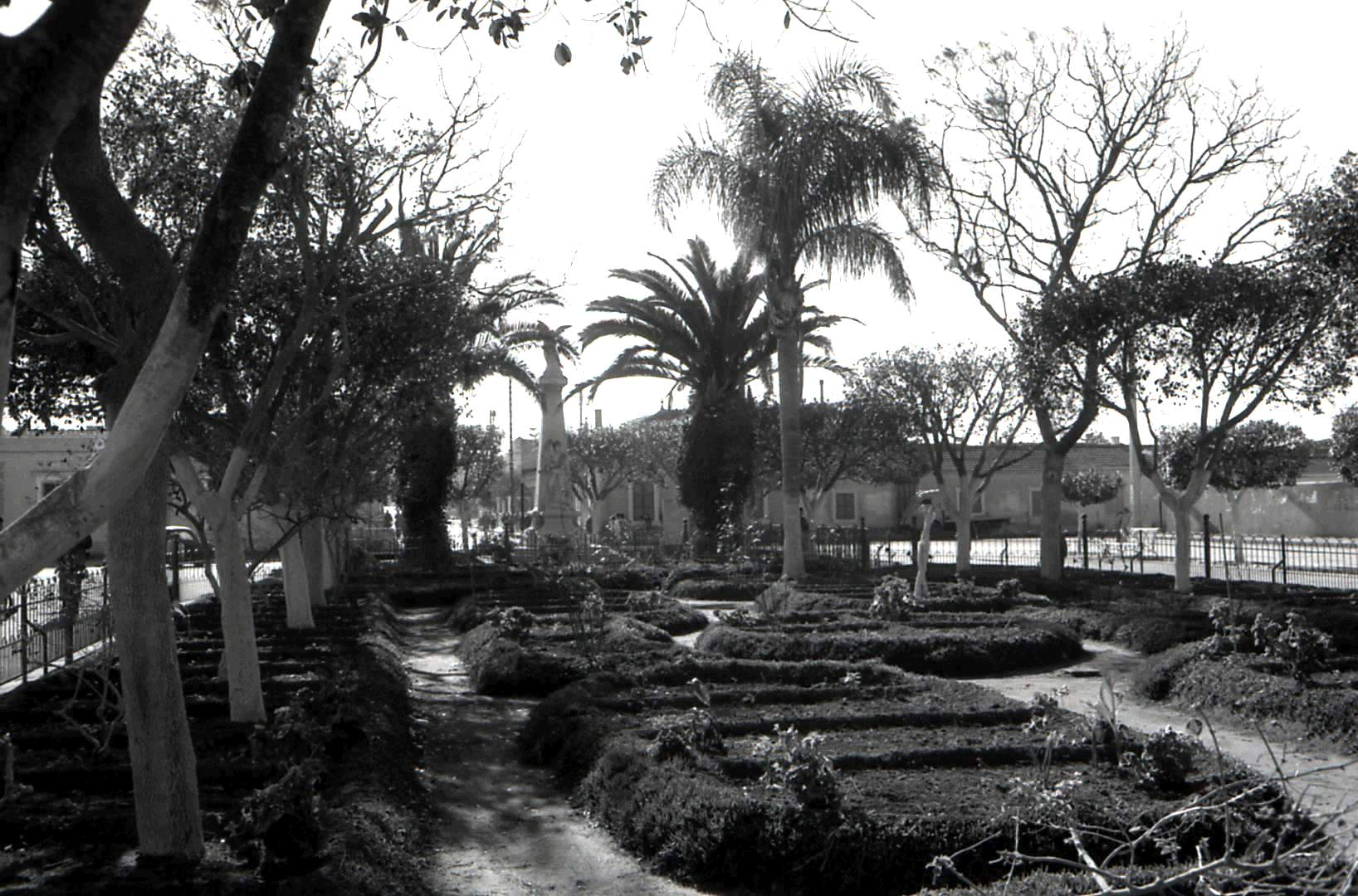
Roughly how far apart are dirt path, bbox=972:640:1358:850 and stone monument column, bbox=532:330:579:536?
46.9 feet

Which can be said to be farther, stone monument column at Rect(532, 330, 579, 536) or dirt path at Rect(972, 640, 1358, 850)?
stone monument column at Rect(532, 330, 579, 536)

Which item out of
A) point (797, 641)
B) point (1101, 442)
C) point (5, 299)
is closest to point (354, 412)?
point (797, 641)

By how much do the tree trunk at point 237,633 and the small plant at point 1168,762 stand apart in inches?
228

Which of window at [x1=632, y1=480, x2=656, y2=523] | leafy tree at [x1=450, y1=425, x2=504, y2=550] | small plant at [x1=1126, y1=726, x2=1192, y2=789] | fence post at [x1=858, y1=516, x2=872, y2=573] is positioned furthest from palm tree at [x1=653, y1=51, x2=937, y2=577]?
window at [x1=632, y1=480, x2=656, y2=523]

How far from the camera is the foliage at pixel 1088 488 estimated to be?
151 feet

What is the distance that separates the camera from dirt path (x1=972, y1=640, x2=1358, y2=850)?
25.3ft

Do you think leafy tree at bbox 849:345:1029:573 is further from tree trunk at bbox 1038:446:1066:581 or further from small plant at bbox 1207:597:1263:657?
small plant at bbox 1207:597:1263:657

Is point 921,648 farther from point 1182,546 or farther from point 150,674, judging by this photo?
point 150,674

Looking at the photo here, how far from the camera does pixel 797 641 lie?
46.2 ft

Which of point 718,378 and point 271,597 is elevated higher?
point 718,378

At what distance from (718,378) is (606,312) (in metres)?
2.86

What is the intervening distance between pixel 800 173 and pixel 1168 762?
1404 cm

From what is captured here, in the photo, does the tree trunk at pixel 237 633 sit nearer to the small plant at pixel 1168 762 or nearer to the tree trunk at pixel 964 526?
the small plant at pixel 1168 762

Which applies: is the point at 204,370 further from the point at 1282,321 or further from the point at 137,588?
the point at 1282,321
